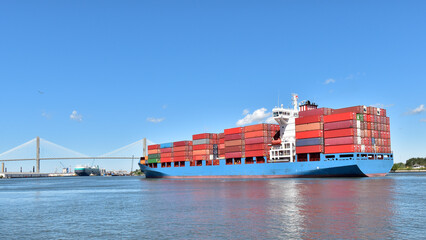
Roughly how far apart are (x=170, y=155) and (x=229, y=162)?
24927 millimetres

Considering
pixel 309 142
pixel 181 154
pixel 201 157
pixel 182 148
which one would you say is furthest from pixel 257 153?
pixel 181 154

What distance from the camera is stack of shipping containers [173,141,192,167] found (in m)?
115

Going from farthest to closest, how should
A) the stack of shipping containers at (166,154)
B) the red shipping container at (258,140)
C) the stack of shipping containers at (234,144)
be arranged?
the stack of shipping containers at (166,154), the stack of shipping containers at (234,144), the red shipping container at (258,140)

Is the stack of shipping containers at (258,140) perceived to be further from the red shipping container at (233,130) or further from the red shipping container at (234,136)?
the red shipping container at (233,130)

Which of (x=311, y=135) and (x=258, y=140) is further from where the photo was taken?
(x=258, y=140)

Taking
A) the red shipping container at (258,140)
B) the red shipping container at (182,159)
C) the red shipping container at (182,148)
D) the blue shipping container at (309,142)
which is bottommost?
the red shipping container at (182,159)

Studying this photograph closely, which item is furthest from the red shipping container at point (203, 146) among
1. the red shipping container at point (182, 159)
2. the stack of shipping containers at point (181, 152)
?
the red shipping container at point (182, 159)

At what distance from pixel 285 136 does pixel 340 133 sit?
17.4m

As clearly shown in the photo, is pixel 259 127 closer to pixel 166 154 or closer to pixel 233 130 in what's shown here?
pixel 233 130

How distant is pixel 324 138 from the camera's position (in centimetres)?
7969

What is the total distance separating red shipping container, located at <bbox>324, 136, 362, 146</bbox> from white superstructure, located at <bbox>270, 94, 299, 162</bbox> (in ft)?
33.3

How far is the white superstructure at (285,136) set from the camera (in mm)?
87438

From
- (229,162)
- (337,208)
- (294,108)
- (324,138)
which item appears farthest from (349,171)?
(337,208)

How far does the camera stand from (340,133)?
76750 mm
